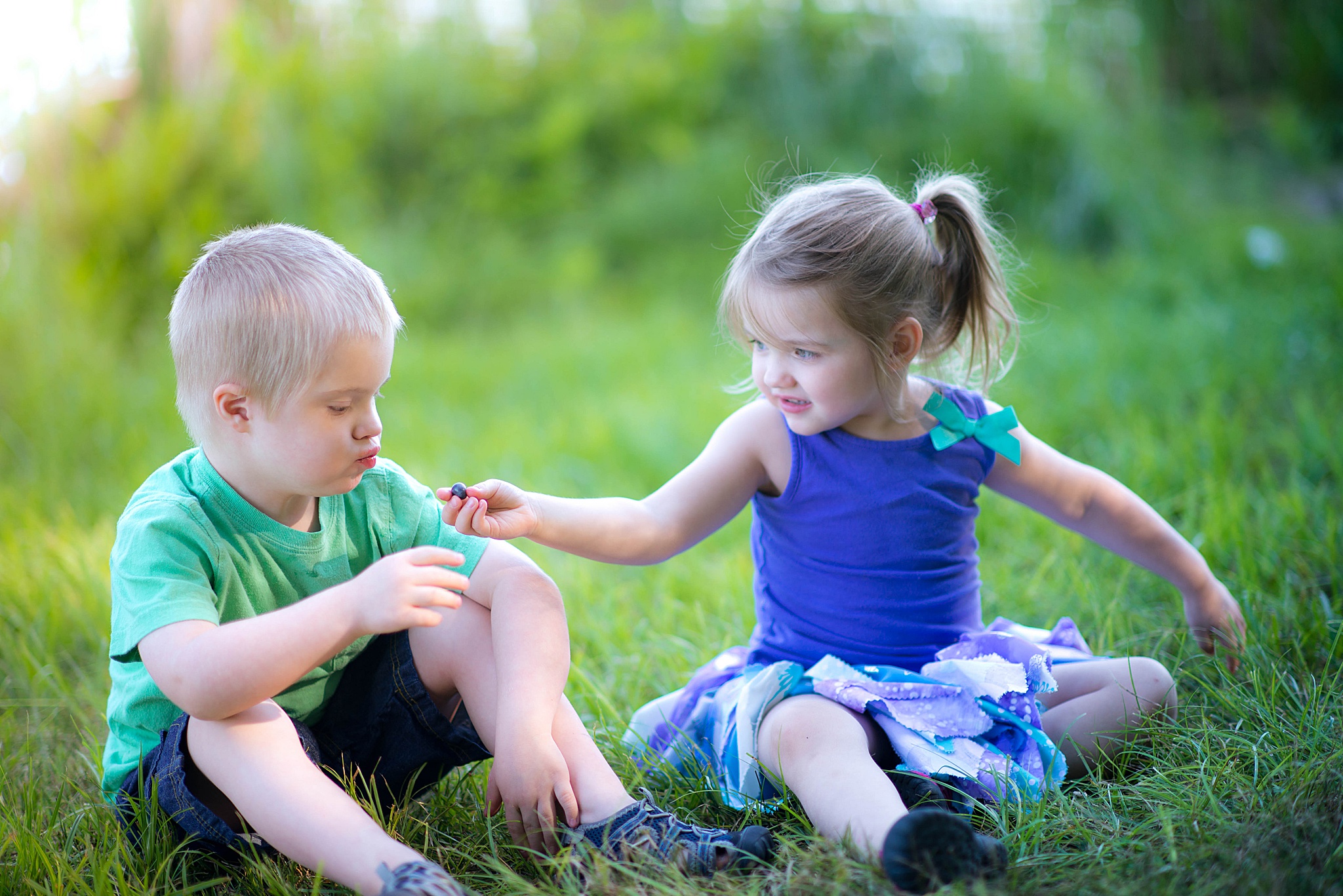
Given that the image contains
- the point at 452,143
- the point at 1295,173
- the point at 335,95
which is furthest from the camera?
the point at 1295,173

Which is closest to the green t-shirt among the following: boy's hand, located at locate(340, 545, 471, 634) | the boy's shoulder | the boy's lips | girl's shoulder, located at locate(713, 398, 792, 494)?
the boy's shoulder

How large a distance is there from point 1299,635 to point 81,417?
3.92 metres

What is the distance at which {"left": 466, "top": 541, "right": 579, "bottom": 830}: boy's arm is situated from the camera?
143 cm

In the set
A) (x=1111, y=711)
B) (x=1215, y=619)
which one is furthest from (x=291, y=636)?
(x=1215, y=619)

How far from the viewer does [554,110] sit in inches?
240

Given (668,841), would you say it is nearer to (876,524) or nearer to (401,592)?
(401,592)

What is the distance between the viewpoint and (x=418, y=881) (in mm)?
1254

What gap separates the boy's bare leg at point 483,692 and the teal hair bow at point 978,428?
77cm

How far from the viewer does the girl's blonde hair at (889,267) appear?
168 cm

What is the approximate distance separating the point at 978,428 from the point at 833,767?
2.09ft

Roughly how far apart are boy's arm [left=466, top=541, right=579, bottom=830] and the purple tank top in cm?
47

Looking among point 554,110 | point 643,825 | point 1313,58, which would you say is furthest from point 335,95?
point 1313,58

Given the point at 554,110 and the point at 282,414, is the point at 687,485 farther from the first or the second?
the point at 554,110

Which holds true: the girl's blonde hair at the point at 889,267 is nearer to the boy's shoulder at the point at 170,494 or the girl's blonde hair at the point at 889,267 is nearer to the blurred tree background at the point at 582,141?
the boy's shoulder at the point at 170,494
